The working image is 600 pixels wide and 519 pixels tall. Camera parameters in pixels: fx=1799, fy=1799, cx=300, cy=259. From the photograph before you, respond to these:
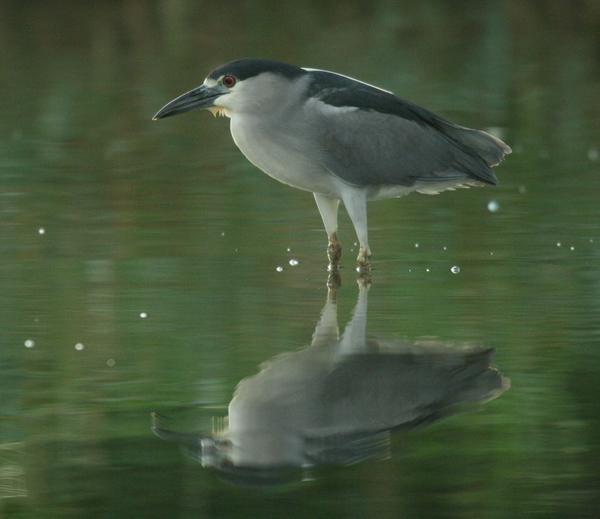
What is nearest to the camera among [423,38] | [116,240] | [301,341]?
[301,341]

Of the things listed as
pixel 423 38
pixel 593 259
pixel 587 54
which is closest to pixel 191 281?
pixel 593 259

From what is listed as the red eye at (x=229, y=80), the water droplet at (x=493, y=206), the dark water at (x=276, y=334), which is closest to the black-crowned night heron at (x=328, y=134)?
the red eye at (x=229, y=80)

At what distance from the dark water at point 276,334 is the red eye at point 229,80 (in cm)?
107

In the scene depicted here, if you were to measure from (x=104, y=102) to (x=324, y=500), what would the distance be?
14.2 meters

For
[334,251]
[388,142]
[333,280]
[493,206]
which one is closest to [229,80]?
[388,142]

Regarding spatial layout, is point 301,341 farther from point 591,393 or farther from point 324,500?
point 324,500

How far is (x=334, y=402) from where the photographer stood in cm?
738

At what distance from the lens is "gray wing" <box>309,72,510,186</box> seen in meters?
10.5

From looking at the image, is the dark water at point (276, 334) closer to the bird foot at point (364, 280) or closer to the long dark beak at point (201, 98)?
the bird foot at point (364, 280)

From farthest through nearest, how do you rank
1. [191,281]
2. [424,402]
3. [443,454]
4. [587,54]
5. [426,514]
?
[587,54] → [191,281] → [424,402] → [443,454] → [426,514]

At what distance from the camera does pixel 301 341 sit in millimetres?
8703

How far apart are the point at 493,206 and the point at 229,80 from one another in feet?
9.85

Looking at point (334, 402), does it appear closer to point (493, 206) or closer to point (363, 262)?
point (363, 262)

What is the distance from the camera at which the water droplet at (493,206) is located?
12.6 meters
